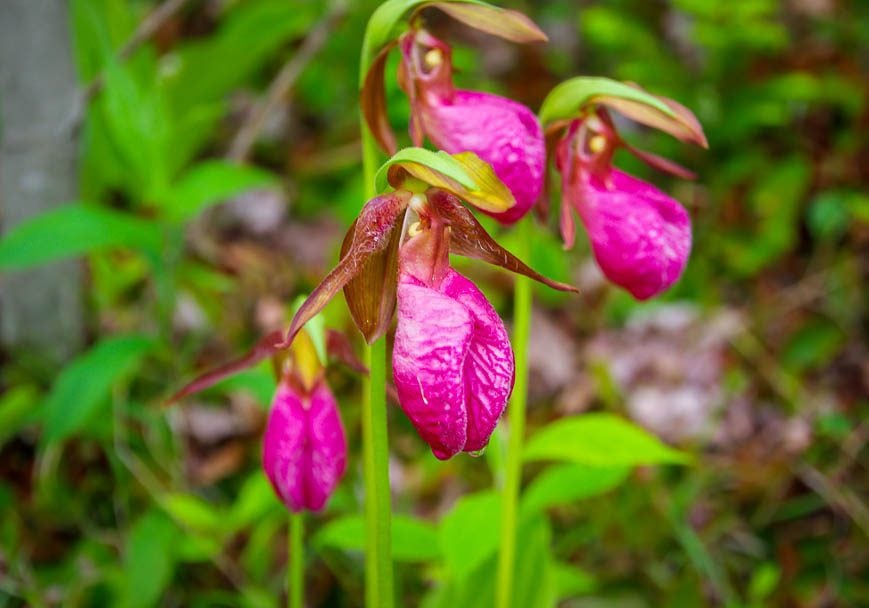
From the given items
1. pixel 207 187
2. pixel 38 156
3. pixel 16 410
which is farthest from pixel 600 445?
pixel 38 156

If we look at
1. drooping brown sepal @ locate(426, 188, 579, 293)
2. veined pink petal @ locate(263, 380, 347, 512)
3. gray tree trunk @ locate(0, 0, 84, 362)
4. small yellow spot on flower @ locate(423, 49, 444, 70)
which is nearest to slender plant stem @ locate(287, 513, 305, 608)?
veined pink petal @ locate(263, 380, 347, 512)

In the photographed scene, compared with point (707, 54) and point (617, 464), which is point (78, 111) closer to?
point (617, 464)

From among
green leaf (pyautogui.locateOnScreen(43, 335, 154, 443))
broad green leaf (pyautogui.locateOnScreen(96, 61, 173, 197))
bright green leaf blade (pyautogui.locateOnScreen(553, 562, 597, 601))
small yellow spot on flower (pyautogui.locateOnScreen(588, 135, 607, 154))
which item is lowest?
bright green leaf blade (pyautogui.locateOnScreen(553, 562, 597, 601))

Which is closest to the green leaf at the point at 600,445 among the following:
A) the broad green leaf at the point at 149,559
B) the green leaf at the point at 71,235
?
the broad green leaf at the point at 149,559

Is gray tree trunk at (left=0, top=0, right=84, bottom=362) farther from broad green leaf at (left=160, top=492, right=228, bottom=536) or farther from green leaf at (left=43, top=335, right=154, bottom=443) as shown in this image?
broad green leaf at (left=160, top=492, right=228, bottom=536)

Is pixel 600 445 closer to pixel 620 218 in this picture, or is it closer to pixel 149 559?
pixel 620 218

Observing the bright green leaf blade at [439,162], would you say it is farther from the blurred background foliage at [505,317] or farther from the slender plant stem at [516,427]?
the blurred background foliage at [505,317]

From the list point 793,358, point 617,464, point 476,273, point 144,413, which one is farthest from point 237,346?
point 793,358
